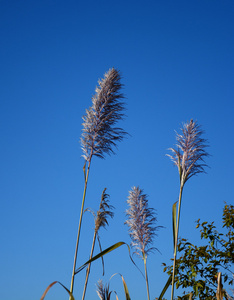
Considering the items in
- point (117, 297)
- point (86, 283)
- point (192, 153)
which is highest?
point (192, 153)

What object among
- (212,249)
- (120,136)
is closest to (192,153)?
(120,136)

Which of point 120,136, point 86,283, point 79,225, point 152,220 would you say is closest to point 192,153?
point 120,136

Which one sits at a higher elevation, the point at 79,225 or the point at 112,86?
the point at 112,86

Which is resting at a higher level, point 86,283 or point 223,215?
point 223,215

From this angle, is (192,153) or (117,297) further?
(192,153)

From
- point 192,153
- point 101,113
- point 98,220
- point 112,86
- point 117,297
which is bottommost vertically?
point 117,297

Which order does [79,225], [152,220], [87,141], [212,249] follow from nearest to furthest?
1. [79,225]
2. [87,141]
3. [152,220]
4. [212,249]

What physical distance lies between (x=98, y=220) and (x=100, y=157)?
43.2 inches

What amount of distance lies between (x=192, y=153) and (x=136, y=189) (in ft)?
7.79

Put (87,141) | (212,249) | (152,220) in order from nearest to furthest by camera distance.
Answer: (87,141) < (152,220) < (212,249)

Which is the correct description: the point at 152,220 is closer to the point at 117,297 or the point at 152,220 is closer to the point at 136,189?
the point at 136,189

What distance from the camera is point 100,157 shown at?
13.7ft

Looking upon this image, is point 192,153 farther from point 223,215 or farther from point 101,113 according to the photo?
point 223,215

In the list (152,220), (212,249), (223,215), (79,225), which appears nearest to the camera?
(79,225)
